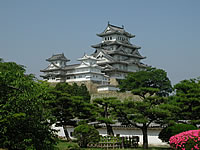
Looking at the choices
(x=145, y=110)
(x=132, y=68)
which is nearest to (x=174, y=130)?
(x=145, y=110)

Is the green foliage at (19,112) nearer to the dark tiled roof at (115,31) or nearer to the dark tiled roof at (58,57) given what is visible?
the dark tiled roof at (58,57)

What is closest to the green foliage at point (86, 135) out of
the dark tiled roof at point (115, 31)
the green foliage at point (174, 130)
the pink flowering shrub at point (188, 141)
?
the green foliage at point (174, 130)

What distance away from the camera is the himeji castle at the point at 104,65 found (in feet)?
154

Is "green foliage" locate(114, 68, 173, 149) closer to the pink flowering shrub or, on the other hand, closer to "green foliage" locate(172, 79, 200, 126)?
"green foliage" locate(172, 79, 200, 126)

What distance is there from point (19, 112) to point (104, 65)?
1632 inches

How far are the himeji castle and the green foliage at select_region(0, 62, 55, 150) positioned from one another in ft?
115

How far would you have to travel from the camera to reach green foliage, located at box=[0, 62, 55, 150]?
863cm

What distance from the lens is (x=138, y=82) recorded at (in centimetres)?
4097

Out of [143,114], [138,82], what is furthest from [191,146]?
[138,82]

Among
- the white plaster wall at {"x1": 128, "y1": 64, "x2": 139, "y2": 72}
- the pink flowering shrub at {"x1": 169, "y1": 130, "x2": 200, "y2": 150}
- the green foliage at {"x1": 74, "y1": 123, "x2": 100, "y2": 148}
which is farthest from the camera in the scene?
the white plaster wall at {"x1": 128, "y1": 64, "x2": 139, "y2": 72}

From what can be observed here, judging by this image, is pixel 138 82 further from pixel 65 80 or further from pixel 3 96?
pixel 3 96

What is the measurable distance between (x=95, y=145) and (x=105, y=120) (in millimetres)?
1546

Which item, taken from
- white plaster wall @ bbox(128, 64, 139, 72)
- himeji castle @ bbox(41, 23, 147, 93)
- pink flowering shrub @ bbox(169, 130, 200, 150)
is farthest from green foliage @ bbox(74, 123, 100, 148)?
white plaster wall @ bbox(128, 64, 139, 72)

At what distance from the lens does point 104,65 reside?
5006 centimetres
